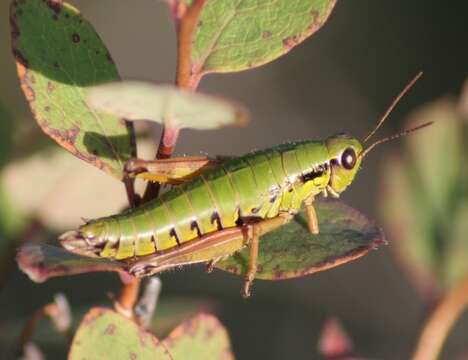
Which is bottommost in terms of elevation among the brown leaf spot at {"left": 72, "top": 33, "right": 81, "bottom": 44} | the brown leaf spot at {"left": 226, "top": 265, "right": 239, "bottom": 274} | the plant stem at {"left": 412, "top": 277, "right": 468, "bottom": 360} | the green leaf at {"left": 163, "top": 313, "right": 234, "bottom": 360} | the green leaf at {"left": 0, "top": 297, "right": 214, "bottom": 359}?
the plant stem at {"left": 412, "top": 277, "right": 468, "bottom": 360}

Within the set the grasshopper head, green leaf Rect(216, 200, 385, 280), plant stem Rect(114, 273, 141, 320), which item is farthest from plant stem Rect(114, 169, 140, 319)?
the grasshopper head

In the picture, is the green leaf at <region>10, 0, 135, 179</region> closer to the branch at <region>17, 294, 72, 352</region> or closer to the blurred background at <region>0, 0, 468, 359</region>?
the branch at <region>17, 294, 72, 352</region>

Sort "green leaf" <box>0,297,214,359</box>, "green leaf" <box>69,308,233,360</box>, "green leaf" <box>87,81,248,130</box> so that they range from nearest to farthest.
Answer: "green leaf" <box>87,81,248,130</box> < "green leaf" <box>69,308,233,360</box> < "green leaf" <box>0,297,214,359</box>

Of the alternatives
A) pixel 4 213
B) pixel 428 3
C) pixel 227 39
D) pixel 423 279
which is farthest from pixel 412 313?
pixel 227 39

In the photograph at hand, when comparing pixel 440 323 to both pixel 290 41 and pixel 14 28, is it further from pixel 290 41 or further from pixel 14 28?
pixel 14 28

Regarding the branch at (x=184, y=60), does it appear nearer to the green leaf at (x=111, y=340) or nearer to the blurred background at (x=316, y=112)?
the green leaf at (x=111, y=340)

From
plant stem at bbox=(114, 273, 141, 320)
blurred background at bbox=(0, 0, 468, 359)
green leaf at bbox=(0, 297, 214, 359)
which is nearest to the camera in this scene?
plant stem at bbox=(114, 273, 141, 320)

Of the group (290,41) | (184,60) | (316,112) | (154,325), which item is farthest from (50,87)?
(316,112)

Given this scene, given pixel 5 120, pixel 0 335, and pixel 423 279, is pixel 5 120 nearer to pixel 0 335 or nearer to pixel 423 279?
pixel 0 335
